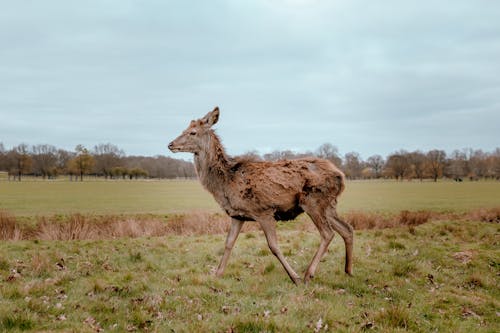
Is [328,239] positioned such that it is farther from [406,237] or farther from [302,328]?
[406,237]

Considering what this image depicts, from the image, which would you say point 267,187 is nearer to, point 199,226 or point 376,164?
point 199,226

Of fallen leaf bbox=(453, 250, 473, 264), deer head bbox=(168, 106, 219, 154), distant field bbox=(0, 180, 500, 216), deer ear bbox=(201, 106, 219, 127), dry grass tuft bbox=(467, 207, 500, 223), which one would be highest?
deer ear bbox=(201, 106, 219, 127)

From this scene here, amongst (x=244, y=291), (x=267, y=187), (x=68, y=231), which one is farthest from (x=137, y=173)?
(x=244, y=291)

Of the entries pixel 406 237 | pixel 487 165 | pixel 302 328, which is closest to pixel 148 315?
pixel 302 328

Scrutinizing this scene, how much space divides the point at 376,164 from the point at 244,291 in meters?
132

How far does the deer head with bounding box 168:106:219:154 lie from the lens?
9062 millimetres

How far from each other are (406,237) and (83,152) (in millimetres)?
107898

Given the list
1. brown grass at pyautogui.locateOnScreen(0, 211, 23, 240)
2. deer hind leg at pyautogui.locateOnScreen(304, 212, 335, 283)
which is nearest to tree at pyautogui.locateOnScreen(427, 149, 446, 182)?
brown grass at pyautogui.locateOnScreen(0, 211, 23, 240)

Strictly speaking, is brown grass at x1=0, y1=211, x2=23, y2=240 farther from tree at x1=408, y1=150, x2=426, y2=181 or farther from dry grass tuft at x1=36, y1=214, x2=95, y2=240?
tree at x1=408, y1=150, x2=426, y2=181

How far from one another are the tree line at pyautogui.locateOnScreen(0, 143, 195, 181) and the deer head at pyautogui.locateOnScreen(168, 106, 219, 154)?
81752mm

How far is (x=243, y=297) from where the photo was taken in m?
7.42

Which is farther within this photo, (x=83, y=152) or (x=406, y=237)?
(x=83, y=152)

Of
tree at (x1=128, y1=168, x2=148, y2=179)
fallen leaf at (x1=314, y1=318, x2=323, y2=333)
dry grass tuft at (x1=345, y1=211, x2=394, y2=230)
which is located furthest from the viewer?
tree at (x1=128, y1=168, x2=148, y2=179)

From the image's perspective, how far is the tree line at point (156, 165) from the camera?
104188 millimetres
